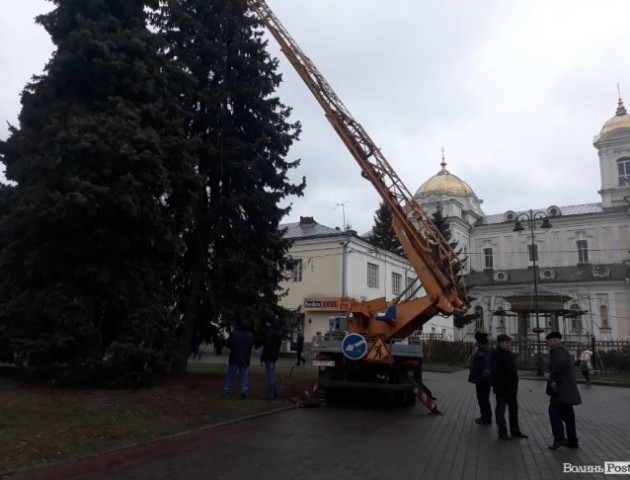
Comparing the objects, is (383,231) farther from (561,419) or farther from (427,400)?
(561,419)

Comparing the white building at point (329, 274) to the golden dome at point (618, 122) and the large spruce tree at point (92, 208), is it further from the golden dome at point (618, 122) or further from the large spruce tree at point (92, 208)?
the golden dome at point (618, 122)

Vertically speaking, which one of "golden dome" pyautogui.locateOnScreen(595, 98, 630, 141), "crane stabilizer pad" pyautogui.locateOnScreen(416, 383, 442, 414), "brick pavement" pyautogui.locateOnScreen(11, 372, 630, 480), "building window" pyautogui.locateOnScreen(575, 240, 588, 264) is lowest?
"brick pavement" pyautogui.locateOnScreen(11, 372, 630, 480)

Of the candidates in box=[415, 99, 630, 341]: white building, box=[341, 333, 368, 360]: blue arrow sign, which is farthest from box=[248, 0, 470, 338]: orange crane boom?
box=[415, 99, 630, 341]: white building

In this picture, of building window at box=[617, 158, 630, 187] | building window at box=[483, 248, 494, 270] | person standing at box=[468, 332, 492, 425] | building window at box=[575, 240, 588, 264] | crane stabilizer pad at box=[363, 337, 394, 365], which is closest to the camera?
person standing at box=[468, 332, 492, 425]

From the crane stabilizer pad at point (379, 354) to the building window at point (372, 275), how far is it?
26.6 metres

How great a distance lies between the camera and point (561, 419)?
27.1 ft

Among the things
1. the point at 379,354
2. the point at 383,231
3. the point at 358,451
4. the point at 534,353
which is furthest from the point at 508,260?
the point at 358,451

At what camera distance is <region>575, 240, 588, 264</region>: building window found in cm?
6050

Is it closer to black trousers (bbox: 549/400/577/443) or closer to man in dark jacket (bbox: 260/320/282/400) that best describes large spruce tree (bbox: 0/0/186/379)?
man in dark jacket (bbox: 260/320/282/400)

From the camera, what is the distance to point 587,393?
59.2 ft

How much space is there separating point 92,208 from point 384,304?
7.33m

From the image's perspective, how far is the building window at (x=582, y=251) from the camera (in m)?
60.5

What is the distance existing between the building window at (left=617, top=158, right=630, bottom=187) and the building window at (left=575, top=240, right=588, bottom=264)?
23.9 ft

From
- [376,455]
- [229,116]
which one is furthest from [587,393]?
[229,116]
